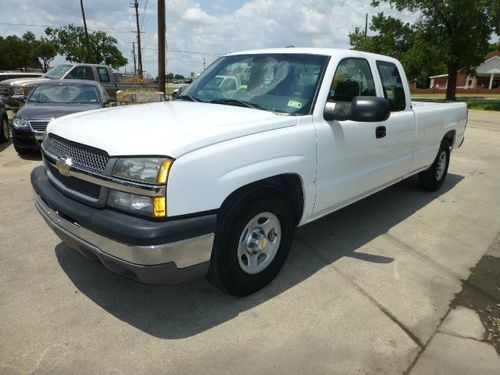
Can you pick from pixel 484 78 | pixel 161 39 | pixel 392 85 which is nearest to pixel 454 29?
pixel 161 39

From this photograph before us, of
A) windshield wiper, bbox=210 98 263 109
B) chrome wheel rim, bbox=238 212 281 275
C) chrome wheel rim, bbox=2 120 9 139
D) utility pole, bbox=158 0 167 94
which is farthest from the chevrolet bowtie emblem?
utility pole, bbox=158 0 167 94

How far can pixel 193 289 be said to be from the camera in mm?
3492

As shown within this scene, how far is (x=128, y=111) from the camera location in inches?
142

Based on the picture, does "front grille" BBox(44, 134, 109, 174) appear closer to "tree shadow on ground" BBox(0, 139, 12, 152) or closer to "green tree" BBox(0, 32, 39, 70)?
"tree shadow on ground" BBox(0, 139, 12, 152)

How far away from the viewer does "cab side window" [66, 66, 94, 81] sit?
14039 mm

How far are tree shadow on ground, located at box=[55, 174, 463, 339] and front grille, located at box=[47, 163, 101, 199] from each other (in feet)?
2.23

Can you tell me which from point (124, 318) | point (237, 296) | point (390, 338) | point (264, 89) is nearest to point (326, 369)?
point (390, 338)

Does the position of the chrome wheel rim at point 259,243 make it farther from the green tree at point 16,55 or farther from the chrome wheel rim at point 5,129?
the green tree at point 16,55

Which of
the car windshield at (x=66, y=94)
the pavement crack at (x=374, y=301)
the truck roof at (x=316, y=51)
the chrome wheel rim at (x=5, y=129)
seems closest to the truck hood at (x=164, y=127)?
the truck roof at (x=316, y=51)

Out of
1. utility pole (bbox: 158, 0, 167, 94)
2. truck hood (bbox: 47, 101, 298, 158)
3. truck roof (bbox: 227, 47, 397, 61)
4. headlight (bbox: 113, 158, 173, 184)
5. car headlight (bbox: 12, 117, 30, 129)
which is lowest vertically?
car headlight (bbox: 12, 117, 30, 129)

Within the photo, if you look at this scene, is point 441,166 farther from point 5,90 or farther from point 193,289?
point 5,90

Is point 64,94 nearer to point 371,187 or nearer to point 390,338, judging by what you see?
point 371,187

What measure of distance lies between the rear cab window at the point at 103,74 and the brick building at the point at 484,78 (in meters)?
58.8

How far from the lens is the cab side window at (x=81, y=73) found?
46.1 feet
